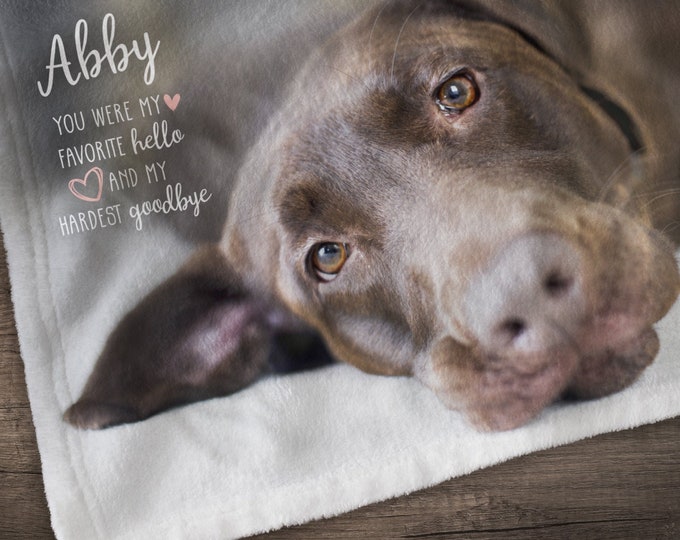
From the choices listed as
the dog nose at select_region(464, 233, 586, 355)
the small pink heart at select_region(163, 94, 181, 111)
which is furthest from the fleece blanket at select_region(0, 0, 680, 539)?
the dog nose at select_region(464, 233, 586, 355)

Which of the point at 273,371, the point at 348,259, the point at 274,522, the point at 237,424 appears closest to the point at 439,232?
the point at 348,259

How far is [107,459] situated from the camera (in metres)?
1.07

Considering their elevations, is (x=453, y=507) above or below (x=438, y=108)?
below

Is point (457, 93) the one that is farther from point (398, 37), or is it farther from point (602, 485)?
point (602, 485)

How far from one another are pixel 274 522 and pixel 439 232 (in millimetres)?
543

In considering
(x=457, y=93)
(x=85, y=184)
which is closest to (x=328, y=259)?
(x=457, y=93)

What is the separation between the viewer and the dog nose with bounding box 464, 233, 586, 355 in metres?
0.89

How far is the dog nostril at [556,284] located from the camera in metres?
0.89

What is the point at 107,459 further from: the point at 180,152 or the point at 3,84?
the point at 3,84

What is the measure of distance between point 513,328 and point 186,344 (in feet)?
1.61

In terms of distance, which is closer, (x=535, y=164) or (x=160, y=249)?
(x=535, y=164)

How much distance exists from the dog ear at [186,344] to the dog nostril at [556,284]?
1.35 feet

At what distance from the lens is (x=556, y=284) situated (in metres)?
0.90

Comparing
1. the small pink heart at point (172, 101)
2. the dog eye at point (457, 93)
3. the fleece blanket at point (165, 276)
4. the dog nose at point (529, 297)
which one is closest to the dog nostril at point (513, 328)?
the dog nose at point (529, 297)
